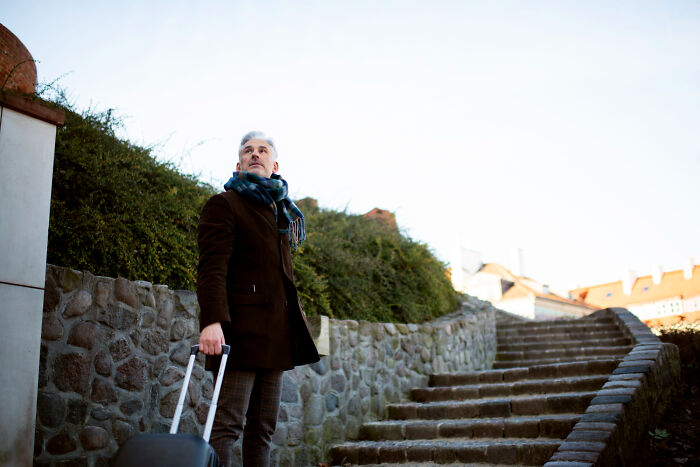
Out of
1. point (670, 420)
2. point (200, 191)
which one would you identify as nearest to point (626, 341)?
point (670, 420)

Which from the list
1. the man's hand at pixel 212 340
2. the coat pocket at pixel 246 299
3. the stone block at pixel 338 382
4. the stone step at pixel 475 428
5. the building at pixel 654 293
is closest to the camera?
the man's hand at pixel 212 340

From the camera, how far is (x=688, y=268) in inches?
1496

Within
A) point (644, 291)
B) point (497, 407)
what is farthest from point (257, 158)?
point (644, 291)

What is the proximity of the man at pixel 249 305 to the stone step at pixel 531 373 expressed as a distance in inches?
185

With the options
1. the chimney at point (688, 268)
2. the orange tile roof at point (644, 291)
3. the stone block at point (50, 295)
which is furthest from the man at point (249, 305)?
the chimney at point (688, 268)

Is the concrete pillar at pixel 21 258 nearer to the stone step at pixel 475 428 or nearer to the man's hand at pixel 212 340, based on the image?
the man's hand at pixel 212 340

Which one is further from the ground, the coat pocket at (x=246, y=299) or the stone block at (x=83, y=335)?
the coat pocket at (x=246, y=299)

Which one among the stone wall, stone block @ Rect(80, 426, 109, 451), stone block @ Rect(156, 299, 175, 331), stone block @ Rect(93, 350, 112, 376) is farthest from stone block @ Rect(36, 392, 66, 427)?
stone block @ Rect(156, 299, 175, 331)

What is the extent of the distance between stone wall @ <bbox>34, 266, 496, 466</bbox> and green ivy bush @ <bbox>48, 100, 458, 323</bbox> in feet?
1.25

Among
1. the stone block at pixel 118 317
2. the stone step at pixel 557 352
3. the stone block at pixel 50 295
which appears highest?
the stone block at pixel 50 295

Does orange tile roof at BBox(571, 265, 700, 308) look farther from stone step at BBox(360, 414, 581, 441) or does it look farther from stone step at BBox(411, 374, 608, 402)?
stone step at BBox(360, 414, 581, 441)

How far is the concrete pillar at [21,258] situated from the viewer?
2.53 m

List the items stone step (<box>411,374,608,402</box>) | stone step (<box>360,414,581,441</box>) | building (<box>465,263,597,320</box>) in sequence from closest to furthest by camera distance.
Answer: stone step (<box>360,414,581,441</box>) → stone step (<box>411,374,608,402</box>) → building (<box>465,263,597,320</box>)

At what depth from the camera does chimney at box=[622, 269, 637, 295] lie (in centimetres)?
4084
